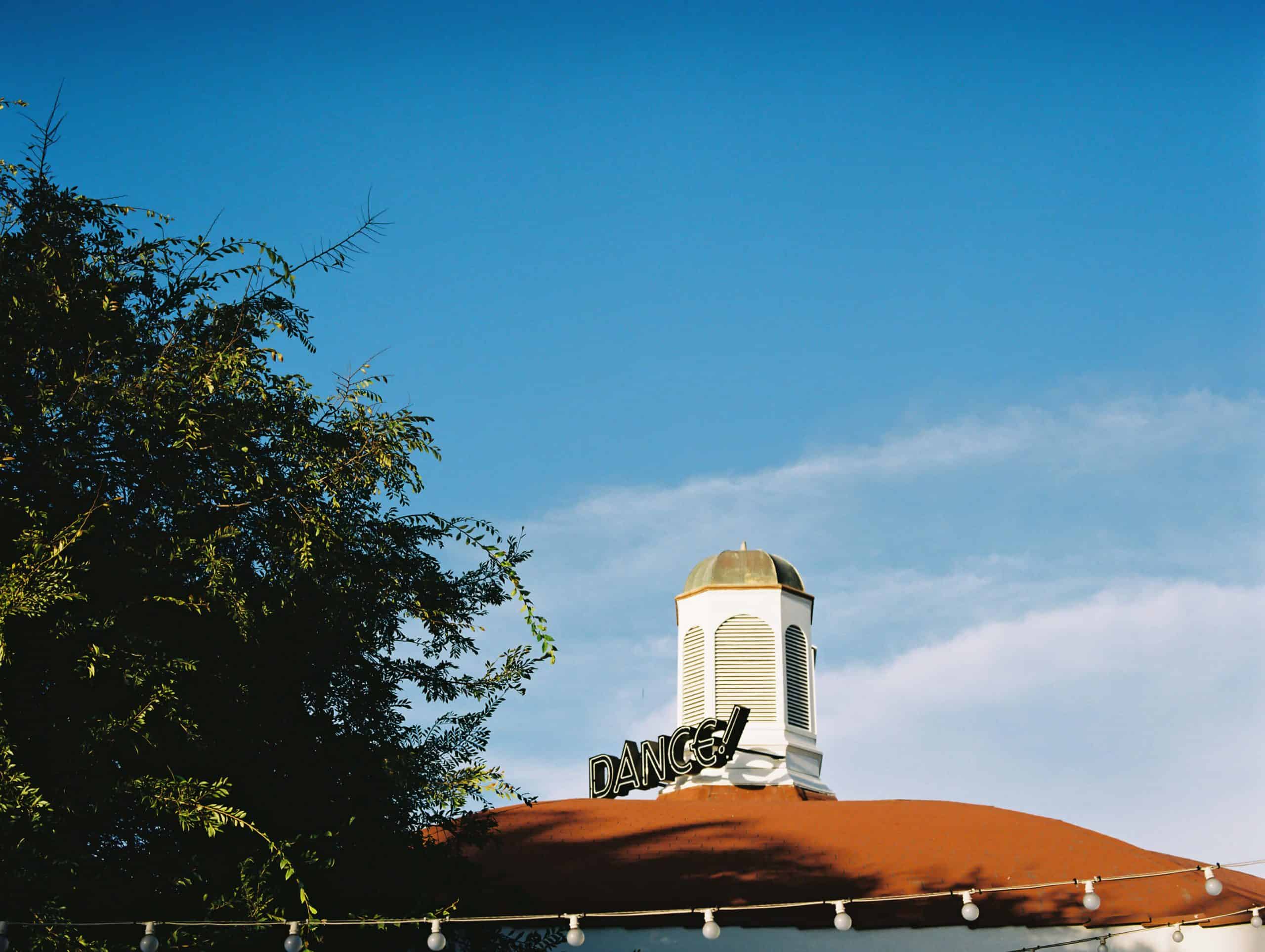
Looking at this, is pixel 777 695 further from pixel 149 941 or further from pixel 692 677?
pixel 149 941

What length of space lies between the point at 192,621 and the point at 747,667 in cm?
1935

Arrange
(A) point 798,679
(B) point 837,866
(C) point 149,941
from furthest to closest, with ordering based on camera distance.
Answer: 1. (A) point 798,679
2. (B) point 837,866
3. (C) point 149,941

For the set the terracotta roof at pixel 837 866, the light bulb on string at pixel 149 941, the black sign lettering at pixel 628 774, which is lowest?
the light bulb on string at pixel 149 941

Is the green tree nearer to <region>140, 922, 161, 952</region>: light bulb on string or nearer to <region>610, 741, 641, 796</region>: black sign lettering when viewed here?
<region>140, 922, 161, 952</region>: light bulb on string

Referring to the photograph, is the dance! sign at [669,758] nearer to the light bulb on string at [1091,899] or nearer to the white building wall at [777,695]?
the white building wall at [777,695]

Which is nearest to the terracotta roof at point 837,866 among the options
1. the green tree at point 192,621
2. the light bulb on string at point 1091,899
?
the green tree at point 192,621

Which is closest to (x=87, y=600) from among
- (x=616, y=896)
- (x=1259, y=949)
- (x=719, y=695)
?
(x=616, y=896)

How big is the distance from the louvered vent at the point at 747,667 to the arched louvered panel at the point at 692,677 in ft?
1.59

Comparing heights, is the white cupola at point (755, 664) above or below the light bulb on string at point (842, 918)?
above

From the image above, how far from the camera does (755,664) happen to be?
102 feet

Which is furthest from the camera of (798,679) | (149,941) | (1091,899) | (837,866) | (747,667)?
(798,679)

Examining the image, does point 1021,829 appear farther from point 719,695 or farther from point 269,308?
point 269,308

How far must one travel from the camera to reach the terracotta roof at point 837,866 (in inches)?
765

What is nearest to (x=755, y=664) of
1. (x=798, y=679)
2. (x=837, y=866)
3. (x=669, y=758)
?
(x=798, y=679)
